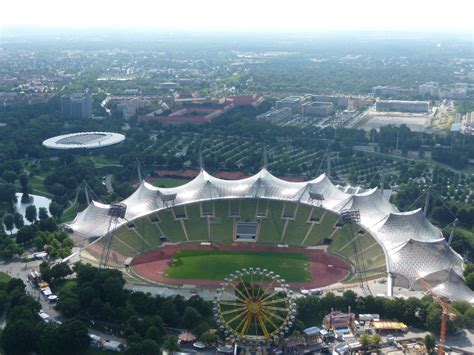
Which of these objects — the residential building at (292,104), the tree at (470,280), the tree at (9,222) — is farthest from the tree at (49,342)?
the residential building at (292,104)

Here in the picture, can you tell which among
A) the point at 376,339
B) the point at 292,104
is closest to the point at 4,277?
the point at 376,339

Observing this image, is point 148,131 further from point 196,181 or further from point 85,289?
point 85,289

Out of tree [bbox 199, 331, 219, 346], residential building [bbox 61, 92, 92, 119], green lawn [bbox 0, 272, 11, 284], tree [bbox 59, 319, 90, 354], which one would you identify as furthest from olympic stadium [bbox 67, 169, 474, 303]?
residential building [bbox 61, 92, 92, 119]

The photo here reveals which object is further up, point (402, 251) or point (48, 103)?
point (402, 251)

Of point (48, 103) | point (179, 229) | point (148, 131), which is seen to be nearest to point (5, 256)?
point (179, 229)

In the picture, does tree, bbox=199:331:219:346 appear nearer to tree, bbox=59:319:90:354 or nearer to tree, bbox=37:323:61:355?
tree, bbox=59:319:90:354

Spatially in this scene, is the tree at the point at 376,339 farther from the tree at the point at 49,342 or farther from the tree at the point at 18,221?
the tree at the point at 18,221
